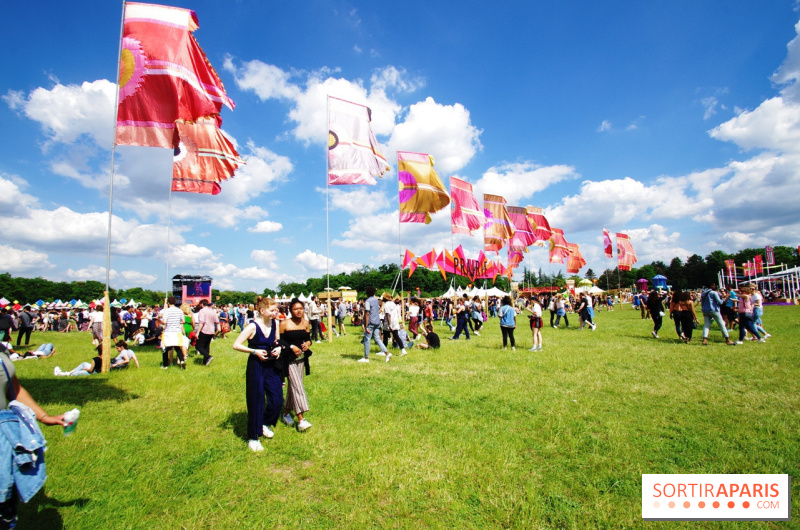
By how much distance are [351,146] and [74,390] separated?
1119 cm

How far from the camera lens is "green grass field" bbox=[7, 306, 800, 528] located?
3506 millimetres

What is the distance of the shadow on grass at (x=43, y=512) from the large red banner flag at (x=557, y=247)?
37.5 metres

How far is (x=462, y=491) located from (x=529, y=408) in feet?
9.55

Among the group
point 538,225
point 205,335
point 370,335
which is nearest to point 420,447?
point 370,335

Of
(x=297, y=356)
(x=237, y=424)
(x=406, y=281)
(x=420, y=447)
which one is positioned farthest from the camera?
(x=406, y=281)

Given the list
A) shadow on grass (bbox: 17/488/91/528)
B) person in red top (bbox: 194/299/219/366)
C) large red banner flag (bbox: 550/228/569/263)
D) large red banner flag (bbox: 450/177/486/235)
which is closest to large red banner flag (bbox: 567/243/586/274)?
large red banner flag (bbox: 550/228/569/263)

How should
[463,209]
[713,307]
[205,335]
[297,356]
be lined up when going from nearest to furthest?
[297,356] < [205,335] < [713,307] < [463,209]

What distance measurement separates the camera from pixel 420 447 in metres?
4.83

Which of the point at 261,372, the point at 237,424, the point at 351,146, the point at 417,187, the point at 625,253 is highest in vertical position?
the point at 351,146

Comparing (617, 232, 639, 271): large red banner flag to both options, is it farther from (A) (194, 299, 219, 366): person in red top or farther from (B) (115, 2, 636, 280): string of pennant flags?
(A) (194, 299, 219, 366): person in red top

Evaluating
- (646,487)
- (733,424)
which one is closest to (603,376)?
(733,424)

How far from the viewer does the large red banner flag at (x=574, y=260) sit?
1567 inches

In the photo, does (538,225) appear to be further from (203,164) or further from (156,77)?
(156,77)

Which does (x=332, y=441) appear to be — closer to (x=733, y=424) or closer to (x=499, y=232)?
(x=733, y=424)
